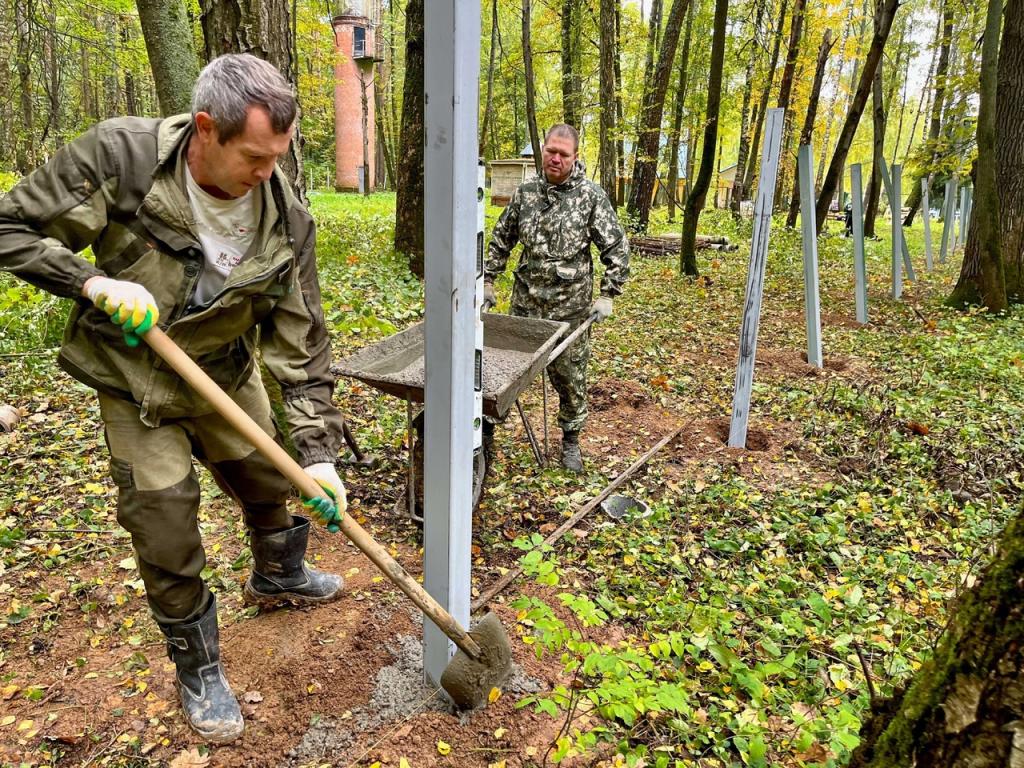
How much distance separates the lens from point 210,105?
175 centimetres

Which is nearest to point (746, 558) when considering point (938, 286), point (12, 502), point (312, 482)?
point (312, 482)

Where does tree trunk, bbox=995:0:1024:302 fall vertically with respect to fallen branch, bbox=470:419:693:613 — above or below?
above

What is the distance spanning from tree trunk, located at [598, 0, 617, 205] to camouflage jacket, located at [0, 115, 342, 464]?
11.1 meters

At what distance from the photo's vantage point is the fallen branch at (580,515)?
9.94ft

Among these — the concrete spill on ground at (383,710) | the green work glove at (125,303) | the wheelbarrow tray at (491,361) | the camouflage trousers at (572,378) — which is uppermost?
the green work glove at (125,303)

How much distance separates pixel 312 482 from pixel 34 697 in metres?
1.51

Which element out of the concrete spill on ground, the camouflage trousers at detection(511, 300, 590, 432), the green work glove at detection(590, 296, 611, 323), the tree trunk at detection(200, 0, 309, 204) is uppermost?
the tree trunk at detection(200, 0, 309, 204)

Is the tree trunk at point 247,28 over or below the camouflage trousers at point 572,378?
over

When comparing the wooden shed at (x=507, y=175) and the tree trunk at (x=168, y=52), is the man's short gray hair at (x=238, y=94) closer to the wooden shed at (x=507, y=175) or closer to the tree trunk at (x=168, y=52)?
the tree trunk at (x=168, y=52)

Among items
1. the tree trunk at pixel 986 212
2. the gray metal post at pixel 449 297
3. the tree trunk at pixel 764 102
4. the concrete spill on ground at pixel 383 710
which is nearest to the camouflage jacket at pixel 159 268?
the gray metal post at pixel 449 297

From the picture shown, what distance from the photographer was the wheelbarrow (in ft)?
11.0

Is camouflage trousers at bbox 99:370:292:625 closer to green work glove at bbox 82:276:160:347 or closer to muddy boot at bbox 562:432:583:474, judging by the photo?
green work glove at bbox 82:276:160:347

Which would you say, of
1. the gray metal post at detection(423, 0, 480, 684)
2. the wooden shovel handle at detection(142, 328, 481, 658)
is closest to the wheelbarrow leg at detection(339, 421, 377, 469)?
the gray metal post at detection(423, 0, 480, 684)

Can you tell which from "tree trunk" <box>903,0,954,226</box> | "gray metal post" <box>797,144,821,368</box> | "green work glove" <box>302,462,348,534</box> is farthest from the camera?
Result: "tree trunk" <box>903,0,954,226</box>
